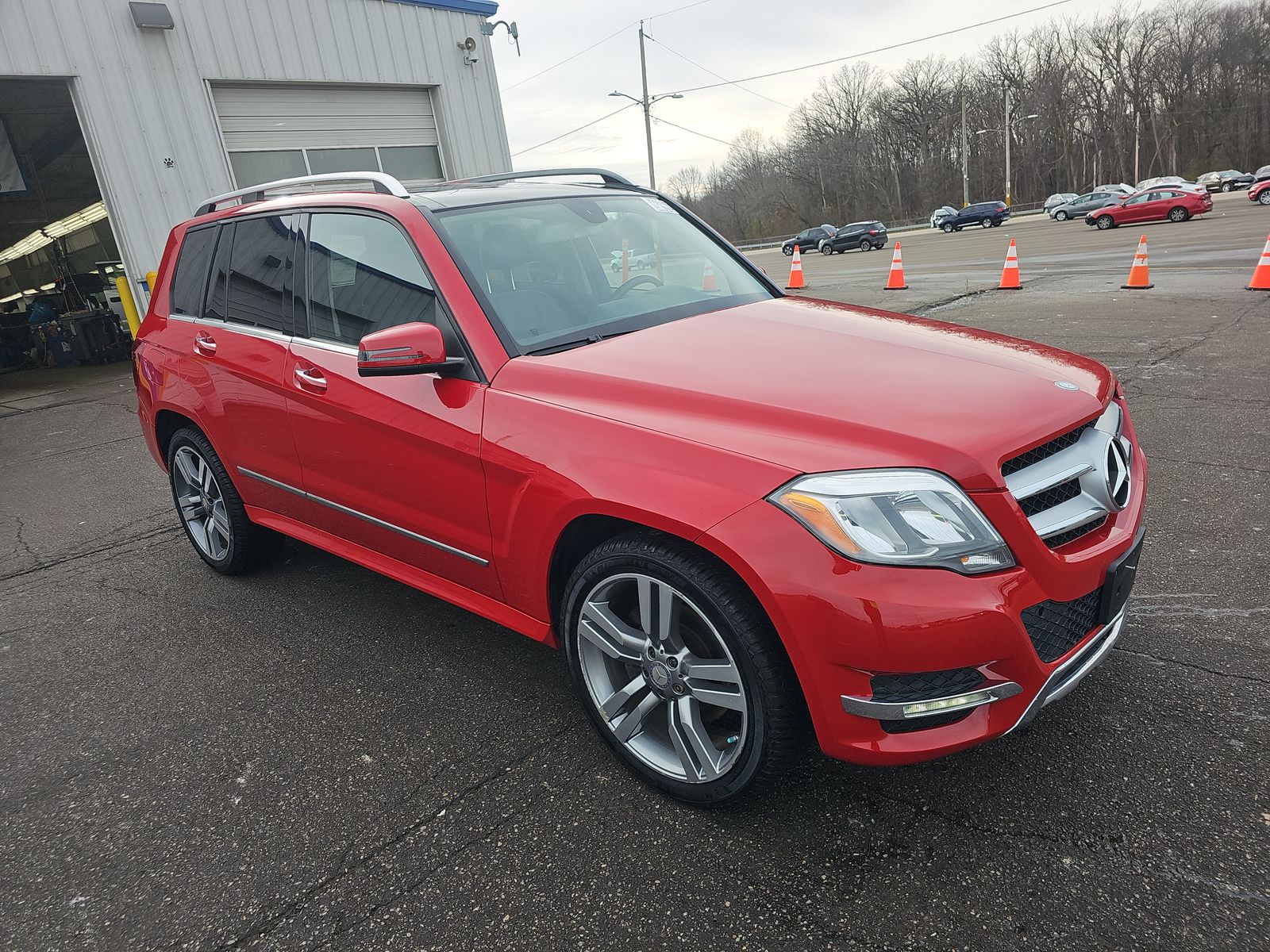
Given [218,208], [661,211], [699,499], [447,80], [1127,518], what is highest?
[447,80]

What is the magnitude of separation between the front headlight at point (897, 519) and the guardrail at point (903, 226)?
64.2 m

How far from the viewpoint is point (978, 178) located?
275ft

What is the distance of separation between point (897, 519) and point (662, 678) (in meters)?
0.84

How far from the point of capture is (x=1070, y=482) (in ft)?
7.16

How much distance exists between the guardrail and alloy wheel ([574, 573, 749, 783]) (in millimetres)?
64030

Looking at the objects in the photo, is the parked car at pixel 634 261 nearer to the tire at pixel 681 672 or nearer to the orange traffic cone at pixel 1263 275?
the tire at pixel 681 672

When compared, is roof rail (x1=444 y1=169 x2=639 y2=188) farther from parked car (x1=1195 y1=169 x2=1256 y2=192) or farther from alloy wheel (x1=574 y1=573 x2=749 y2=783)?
parked car (x1=1195 y1=169 x2=1256 y2=192)

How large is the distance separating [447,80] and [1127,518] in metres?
15.8

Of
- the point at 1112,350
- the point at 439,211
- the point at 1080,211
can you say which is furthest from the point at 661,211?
the point at 1080,211

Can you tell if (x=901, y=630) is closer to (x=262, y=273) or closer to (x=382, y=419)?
(x=382, y=419)

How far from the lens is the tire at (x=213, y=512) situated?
4.12 m

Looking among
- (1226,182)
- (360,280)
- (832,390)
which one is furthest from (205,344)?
(1226,182)

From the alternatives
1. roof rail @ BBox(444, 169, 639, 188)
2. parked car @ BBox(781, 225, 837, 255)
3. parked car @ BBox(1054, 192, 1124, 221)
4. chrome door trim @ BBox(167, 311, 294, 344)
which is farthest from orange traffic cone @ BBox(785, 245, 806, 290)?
parked car @ BBox(1054, 192, 1124, 221)

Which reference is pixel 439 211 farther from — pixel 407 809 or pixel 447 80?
pixel 447 80
